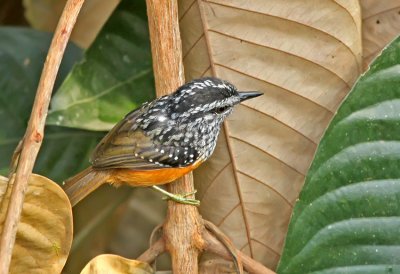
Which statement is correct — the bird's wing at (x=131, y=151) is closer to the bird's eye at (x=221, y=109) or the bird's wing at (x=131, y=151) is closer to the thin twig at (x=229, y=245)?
the bird's eye at (x=221, y=109)

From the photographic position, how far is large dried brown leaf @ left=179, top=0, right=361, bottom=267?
3154mm

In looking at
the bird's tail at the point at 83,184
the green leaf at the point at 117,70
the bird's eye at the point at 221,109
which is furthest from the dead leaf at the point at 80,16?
the bird's eye at the point at 221,109

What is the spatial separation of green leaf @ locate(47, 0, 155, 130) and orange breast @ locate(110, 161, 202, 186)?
235 millimetres

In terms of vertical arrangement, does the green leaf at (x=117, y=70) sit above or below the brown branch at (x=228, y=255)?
above

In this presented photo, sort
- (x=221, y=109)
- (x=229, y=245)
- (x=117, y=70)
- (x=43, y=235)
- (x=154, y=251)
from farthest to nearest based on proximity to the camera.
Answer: (x=117, y=70) < (x=221, y=109) < (x=154, y=251) < (x=229, y=245) < (x=43, y=235)

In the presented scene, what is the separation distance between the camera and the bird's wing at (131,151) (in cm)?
328

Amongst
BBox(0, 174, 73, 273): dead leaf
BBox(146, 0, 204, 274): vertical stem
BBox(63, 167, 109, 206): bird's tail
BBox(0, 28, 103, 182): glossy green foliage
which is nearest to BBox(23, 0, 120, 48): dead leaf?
BBox(0, 28, 103, 182): glossy green foliage

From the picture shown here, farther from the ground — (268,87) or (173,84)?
(268,87)

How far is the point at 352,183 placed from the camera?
2832mm

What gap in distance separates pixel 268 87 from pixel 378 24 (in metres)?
0.46

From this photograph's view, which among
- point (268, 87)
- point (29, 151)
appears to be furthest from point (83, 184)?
point (29, 151)

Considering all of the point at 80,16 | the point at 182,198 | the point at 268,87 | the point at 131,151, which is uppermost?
the point at 80,16

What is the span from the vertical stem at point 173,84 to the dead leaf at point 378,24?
0.75 m

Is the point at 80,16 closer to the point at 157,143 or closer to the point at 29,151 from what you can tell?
the point at 157,143
